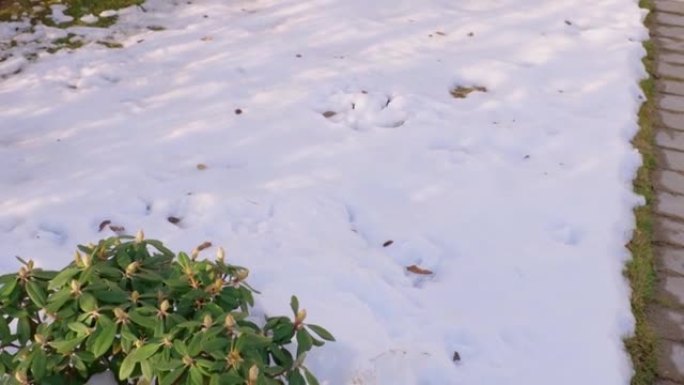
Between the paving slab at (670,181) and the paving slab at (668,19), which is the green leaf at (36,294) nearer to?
the paving slab at (670,181)

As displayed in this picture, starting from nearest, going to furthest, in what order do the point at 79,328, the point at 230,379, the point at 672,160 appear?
the point at 230,379, the point at 79,328, the point at 672,160

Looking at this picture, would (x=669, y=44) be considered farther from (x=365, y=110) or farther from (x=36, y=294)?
(x=36, y=294)

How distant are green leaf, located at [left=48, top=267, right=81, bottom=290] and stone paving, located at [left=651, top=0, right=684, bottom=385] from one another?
1.87m

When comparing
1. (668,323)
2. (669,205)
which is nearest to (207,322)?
(668,323)

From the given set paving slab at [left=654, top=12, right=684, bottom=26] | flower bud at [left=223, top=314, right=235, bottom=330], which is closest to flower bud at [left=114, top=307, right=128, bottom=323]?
flower bud at [left=223, top=314, right=235, bottom=330]

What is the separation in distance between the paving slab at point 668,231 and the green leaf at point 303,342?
187cm

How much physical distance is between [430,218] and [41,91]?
1980 millimetres

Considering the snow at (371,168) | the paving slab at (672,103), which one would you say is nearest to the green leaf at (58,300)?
the snow at (371,168)

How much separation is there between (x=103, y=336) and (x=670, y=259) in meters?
2.23

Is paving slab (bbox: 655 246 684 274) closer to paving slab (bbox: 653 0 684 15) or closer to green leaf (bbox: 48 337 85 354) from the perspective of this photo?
green leaf (bbox: 48 337 85 354)

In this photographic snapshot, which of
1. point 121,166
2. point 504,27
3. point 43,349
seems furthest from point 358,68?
point 43,349

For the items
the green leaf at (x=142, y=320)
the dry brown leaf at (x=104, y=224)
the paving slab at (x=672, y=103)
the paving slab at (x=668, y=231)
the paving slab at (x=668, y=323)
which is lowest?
the paving slab at (x=668, y=323)

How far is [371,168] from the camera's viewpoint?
3256 millimetres

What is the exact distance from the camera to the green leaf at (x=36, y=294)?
5.37ft
